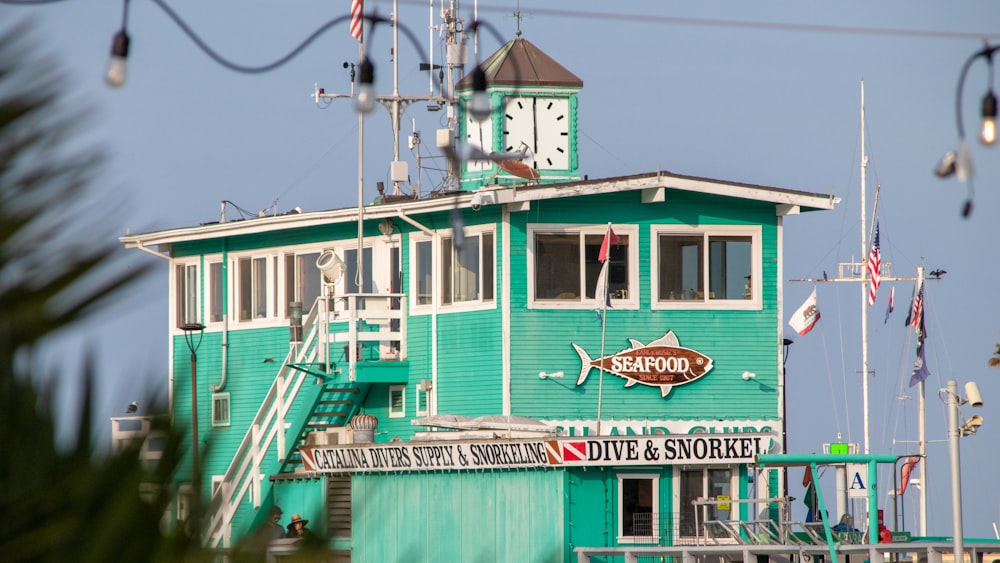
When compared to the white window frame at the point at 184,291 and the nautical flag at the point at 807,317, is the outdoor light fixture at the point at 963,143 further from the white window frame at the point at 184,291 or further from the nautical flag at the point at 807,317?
the nautical flag at the point at 807,317

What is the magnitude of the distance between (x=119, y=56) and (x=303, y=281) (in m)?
23.7

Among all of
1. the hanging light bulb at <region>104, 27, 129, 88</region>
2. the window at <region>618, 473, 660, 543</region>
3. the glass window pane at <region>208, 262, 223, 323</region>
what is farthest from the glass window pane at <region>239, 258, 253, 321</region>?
the hanging light bulb at <region>104, 27, 129, 88</region>

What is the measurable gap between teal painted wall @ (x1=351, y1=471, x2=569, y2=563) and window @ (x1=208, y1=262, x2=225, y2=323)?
25.4 feet

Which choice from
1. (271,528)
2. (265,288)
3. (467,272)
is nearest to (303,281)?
(265,288)

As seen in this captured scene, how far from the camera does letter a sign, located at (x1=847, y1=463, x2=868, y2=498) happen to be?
26094 millimetres

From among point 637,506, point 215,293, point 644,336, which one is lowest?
point 637,506

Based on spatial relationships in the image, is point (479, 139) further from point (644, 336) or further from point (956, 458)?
point (956, 458)

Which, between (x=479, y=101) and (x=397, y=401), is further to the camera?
(x=397, y=401)

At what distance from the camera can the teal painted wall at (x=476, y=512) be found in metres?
24.0

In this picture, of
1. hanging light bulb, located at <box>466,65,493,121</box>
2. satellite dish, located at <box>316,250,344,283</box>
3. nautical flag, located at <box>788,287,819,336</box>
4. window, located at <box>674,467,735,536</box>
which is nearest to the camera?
hanging light bulb, located at <box>466,65,493,121</box>

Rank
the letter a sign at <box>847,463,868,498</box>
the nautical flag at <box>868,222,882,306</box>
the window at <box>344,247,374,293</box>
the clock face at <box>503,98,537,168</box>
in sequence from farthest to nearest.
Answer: the nautical flag at <box>868,222,882,306</box>, the clock face at <box>503,98,537,168</box>, the window at <box>344,247,374,293</box>, the letter a sign at <box>847,463,868,498</box>

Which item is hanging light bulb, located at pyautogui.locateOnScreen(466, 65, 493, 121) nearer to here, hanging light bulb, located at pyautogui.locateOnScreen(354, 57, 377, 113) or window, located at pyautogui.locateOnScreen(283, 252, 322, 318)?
hanging light bulb, located at pyautogui.locateOnScreen(354, 57, 377, 113)

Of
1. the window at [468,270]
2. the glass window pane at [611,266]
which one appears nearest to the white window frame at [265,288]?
the window at [468,270]

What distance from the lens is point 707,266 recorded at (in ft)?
89.4
